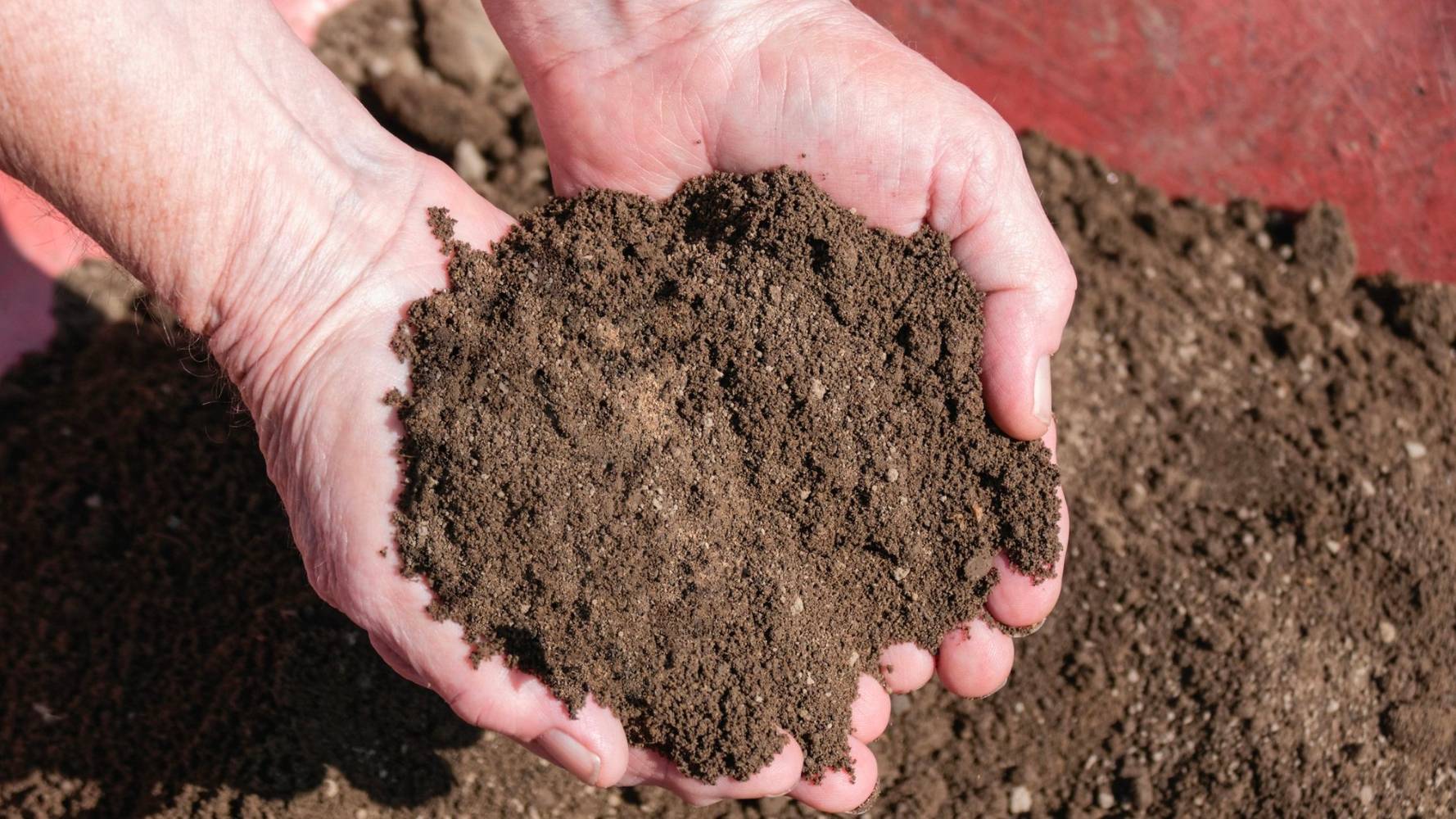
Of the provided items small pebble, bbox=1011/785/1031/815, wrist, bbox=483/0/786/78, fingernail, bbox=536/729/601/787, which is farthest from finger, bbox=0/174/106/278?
small pebble, bbox=1011/785/1031/815

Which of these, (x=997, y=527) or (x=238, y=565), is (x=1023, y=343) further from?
(x=238, y=565)

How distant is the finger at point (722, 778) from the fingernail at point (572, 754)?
0.26ft

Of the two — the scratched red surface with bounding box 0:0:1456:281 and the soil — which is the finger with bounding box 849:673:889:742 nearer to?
the soil

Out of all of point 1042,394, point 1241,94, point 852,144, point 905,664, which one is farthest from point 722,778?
point 1241,94

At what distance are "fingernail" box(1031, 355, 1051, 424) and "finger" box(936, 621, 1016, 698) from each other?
33 cm

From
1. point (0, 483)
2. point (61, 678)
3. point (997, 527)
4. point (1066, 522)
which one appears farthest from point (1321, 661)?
point (0, 483)

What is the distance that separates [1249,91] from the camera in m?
2.30

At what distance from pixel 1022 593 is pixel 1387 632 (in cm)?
94

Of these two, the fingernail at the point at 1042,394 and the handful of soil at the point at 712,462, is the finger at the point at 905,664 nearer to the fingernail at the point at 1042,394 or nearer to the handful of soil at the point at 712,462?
the handful of soil at the point at 712,462

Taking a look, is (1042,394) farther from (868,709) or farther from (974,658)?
(868,709)

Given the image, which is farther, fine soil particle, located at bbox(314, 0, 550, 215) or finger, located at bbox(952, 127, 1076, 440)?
fine soil particle, located at bbox(314, 0, 550, 215)

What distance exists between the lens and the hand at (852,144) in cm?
Answer: 145

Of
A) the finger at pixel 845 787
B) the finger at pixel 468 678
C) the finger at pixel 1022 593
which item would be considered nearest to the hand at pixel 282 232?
the finger at pixel 468 678

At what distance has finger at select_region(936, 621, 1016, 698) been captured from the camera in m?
1.49
